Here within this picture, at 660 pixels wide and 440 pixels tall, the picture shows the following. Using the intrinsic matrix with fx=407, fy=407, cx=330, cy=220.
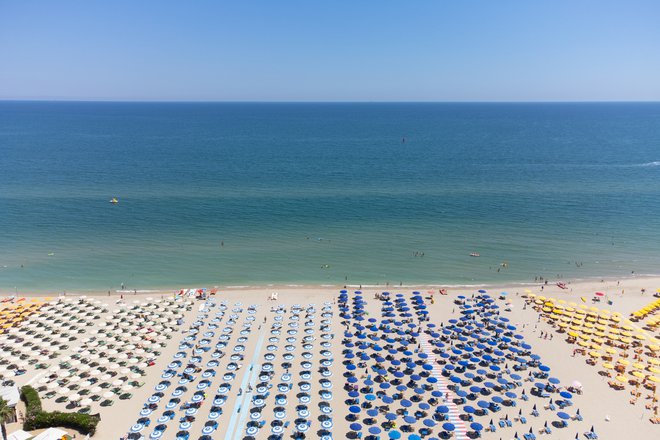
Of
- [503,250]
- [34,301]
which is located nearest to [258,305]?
[34,301]

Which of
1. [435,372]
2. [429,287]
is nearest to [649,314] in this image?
[429,287]

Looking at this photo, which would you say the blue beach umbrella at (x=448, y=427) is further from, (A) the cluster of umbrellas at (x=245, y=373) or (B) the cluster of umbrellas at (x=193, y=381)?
(B) the cluster of umbrellas at (x=193, y=381)

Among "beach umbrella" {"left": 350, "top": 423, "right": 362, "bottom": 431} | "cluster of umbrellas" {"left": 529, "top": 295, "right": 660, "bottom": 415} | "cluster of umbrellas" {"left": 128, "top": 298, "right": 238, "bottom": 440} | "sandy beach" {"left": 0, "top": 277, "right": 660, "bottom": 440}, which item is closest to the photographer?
"beach umbrella" {"left": 350, "top": 423, "right": 362, "bottom": 431}

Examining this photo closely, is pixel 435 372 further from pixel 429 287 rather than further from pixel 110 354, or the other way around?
pixel 110 354

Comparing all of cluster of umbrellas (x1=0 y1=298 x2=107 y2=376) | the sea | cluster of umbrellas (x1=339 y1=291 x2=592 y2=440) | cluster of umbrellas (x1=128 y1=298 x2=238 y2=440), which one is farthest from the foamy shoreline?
cluster of umbrellas (x1=128 y1=298 x2=238 y2=440)

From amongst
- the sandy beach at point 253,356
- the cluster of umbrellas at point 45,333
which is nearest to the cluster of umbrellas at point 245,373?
the sandy beach at point 253,356

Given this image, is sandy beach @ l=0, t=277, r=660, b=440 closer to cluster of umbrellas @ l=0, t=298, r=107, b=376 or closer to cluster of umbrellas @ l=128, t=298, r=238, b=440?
cluster of umbrellas @ l=128, t=298, r=238, b=440
